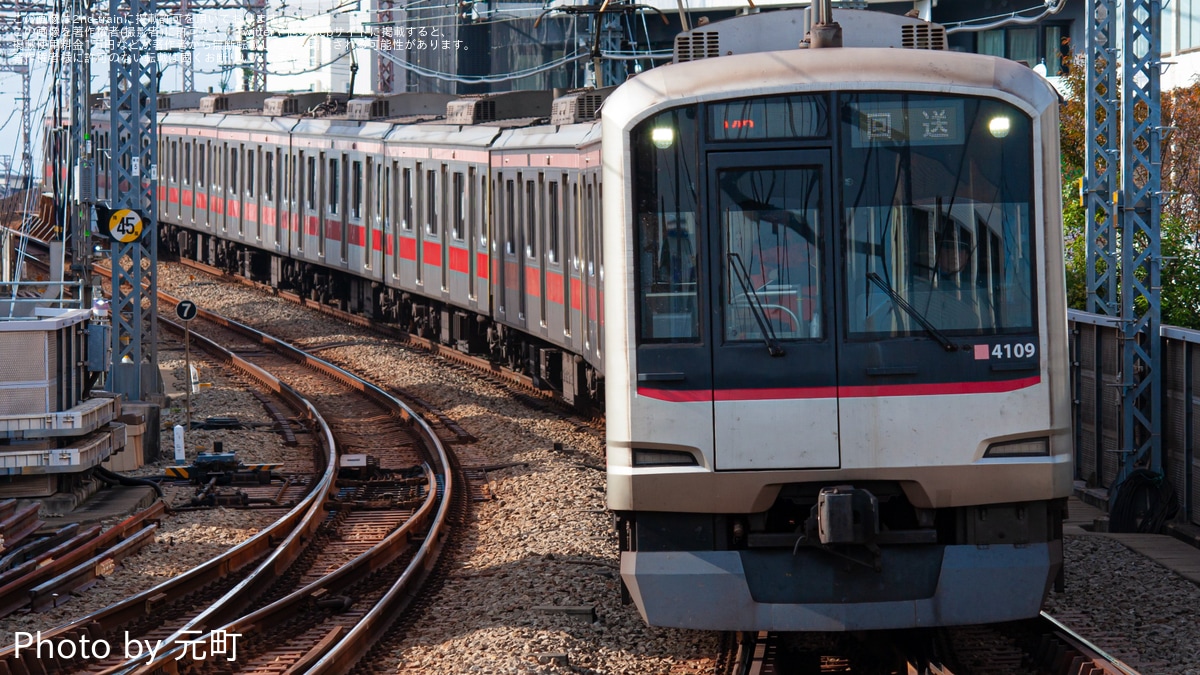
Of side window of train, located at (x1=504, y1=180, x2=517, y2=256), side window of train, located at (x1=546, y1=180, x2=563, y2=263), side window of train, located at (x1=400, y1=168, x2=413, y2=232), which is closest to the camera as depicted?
side window of train, located at (x1=546, y1=180, x2=563, y2=263)

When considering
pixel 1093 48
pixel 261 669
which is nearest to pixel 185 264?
pixel 1093 48

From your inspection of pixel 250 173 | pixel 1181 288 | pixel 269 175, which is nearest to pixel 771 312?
pixel 1181 288

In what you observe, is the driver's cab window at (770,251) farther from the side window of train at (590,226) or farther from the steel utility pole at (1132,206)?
the side window of train at (590,226)

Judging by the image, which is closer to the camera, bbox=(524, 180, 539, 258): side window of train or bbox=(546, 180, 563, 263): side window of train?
bbox=(546, 180, 563, 263): side window of train

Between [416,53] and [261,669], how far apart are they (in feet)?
163

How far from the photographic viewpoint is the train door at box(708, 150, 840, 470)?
6.50m

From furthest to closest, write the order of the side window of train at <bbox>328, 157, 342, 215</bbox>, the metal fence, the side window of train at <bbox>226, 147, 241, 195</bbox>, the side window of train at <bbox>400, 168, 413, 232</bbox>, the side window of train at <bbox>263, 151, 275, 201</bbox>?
1. the side window of train at <bbox>226, 147, 241, 195</bbox>
2. the side window of train at <bbox>263, 151, 275, 201</bbox>
3. the side window of train at <bbox>328, 157, 342, 215</bbox>
4. the side window of train at <bbox>400, 168, 413, 232</bbox>
5. the metal fence

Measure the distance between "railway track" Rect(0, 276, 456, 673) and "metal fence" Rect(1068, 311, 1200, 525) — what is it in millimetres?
4952

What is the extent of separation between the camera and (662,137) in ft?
21.8

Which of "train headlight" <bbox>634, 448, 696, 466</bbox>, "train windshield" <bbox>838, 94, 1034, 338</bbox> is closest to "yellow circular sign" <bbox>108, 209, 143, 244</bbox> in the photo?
"train headlight" <bbox>634, 448, 696, 466</bbox>

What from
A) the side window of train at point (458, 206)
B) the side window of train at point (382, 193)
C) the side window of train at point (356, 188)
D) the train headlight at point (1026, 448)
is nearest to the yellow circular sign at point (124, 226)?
the side window of train at point (458, 206)

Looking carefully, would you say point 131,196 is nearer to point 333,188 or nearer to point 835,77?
point 333,188

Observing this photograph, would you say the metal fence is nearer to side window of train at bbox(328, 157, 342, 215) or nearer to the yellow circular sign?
the yellow circular sign

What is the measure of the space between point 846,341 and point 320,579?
3.93 meters
